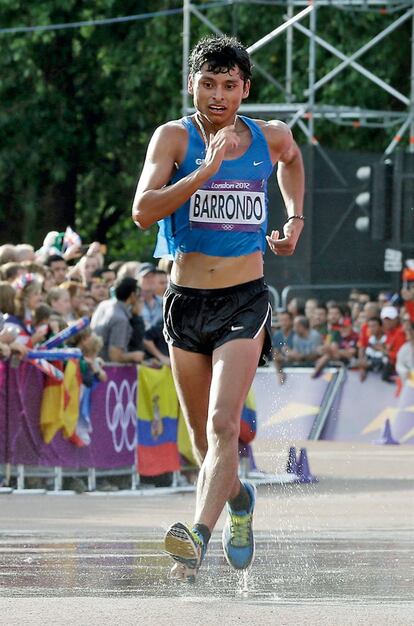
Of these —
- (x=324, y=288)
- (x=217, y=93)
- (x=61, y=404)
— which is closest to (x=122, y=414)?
(x=61, y=404)

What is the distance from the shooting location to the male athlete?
7727mm

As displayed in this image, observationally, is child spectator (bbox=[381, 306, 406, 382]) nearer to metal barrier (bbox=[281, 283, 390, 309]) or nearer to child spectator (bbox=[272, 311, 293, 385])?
child spectator (bbox=[272, 311, 293, 385])

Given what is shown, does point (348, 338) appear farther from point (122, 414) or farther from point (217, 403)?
point (217, 403)

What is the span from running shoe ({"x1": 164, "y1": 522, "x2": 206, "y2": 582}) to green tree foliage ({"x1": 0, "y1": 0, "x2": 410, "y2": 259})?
88.5 feet

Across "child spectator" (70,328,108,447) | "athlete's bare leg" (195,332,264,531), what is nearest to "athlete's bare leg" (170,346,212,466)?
"athlete's bare leg" (195,332,264,531)

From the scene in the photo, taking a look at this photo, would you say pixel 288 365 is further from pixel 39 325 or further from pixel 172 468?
pixel 39 325

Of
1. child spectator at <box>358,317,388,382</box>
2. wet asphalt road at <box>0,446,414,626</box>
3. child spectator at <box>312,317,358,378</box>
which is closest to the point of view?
wet asphalt road at <box>0,446,414,626</box>

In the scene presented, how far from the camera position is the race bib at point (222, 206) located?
7.88 metres

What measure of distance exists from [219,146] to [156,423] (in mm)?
8470

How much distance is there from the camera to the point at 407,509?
13.5 m

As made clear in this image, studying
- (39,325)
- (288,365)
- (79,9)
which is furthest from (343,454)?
(79,9)

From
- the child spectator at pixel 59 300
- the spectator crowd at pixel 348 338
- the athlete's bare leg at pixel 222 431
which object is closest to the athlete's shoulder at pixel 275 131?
the athlete's bare leg at pixel 222 431

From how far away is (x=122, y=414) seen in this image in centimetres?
1546

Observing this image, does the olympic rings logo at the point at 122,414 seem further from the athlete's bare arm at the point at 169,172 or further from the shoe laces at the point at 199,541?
the shoe laces at the point at 199,541
